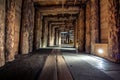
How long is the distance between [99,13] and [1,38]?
6.84 meters

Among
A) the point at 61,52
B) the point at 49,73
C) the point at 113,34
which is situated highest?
the point at 113,34

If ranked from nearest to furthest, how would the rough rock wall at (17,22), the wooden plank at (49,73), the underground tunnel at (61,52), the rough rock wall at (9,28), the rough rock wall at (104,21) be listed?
the wooden plank at (49,73) < the underground tunnel at (61,52) < the rough rock wall at (9,28) < the rough rock wall at (104,21) < the rough rock wall at (17,22)

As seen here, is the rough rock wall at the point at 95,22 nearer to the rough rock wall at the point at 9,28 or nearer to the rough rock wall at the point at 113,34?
the rough rock wall at the point at 113,34

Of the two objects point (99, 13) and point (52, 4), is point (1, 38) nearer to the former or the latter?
point (99, 13)

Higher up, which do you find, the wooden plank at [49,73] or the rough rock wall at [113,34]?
the rough rock wall at [113,34]

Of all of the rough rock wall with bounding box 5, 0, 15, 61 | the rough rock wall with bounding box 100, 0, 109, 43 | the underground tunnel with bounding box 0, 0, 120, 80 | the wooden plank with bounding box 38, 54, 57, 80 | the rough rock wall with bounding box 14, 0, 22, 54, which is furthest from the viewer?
the rough rock wall with bounding box 14, 0, 22, 54

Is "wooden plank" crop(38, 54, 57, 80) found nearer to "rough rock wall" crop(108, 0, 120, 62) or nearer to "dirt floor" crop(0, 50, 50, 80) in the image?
"dirt floor" crop(0, 50, 50, 80)

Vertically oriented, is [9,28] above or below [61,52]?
above

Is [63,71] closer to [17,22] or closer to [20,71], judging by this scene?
[20,71]

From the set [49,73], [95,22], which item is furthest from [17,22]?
[49,73]

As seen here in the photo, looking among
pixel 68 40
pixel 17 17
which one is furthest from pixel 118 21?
pixel 68 40

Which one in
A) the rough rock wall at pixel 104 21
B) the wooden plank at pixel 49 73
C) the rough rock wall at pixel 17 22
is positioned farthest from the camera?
the rough rock wall at pixel 17 22

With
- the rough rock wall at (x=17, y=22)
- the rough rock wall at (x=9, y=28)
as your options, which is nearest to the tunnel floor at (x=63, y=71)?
the rough rock wall at (x=9, y=28)

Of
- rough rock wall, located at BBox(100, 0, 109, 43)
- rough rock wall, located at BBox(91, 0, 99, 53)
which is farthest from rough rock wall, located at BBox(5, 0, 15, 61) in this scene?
rough rock wall, located at BBox(91, 0, 99, 53)
